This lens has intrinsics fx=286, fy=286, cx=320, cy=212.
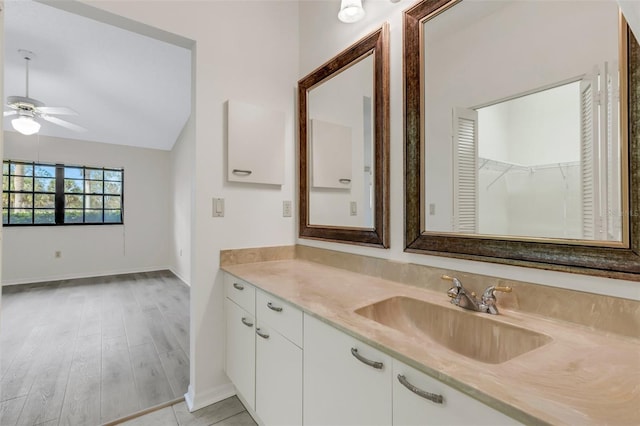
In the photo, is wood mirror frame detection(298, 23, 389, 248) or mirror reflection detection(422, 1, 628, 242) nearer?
mirror reflection detection(422, 1, 628, 242)

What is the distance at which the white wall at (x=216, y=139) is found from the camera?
1712mm

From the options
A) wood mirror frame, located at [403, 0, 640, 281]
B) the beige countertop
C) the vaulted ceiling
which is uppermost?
the vaulted ceiling

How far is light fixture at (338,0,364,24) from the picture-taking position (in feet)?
5.12

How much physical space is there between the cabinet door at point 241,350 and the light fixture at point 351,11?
5.59ft

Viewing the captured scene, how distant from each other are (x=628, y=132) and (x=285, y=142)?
5.57 feet

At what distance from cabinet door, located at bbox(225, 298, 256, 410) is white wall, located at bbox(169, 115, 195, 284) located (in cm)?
300

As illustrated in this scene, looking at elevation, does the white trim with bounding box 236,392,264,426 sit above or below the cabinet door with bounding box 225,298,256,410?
below

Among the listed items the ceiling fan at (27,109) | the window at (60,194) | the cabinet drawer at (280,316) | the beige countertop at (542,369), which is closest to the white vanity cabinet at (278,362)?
the cabinet drawer at (280,316)

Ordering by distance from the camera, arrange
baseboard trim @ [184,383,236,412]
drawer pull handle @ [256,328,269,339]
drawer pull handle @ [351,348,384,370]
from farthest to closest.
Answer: baseboard trim @ [184,383,236,412]
drawer pull handle @ [256,328,269,339]
drawer pull handle @ [351,348,384,370]

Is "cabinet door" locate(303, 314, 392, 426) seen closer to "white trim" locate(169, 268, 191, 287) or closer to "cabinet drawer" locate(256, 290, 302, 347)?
"cabinet drawer" locate(256, 290, 302, 347)


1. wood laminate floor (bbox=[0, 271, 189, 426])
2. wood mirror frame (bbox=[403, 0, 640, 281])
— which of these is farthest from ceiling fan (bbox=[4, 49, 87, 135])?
wood mirror frame (bbox=[403, 0, 640, 281])

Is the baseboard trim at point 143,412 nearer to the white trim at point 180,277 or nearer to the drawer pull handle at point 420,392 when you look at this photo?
the drawer pull handle at point 420,392

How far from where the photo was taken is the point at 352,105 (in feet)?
5.65

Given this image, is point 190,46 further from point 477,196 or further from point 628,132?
point 628,132
